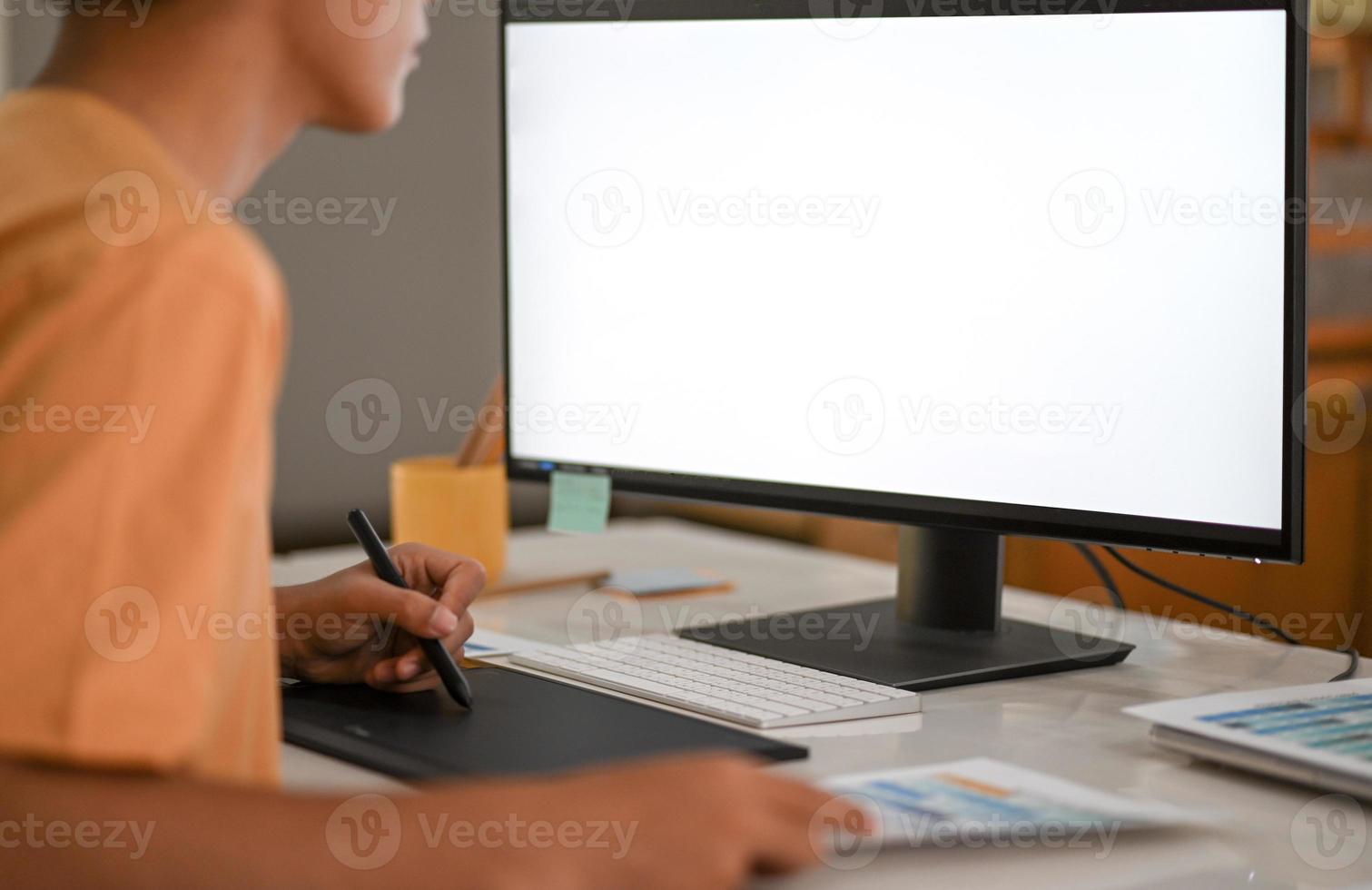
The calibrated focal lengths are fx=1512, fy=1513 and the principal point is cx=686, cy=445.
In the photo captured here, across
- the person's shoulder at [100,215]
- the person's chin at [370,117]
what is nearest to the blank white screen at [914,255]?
the person's chin at [370,117]

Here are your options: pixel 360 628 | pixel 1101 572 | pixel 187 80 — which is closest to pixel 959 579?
pixel 1101 572

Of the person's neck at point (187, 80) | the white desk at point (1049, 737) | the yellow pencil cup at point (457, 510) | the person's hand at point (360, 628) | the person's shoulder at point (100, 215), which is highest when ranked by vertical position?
the person's neck at point (187, 80)

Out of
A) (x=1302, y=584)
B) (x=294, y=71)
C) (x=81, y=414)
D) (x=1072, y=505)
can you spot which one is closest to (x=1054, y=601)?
(x=1072, y=505)

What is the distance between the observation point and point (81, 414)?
506 mm

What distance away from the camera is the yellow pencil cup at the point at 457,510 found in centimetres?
144

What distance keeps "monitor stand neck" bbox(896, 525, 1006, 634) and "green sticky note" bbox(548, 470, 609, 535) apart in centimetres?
26

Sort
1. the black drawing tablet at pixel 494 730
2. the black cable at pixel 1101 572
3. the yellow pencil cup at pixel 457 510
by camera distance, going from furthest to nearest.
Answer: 1. the yellow pencil cup at pixel 457 510
2. the black cable at pixel 1101 572
3. the black drawing tablet at pixel 494 730

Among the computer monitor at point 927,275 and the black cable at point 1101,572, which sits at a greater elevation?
the computer monitor at point 927,275

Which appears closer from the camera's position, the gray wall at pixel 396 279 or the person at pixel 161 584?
the person at pixel 161 584

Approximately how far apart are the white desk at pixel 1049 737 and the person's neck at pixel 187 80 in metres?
0.32

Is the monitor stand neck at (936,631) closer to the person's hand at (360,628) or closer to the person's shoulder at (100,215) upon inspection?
the person's hand at (360,628)

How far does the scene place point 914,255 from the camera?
3.49ft

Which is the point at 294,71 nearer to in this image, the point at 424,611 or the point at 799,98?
the point at 424,611

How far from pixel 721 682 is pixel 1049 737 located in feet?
0.71
